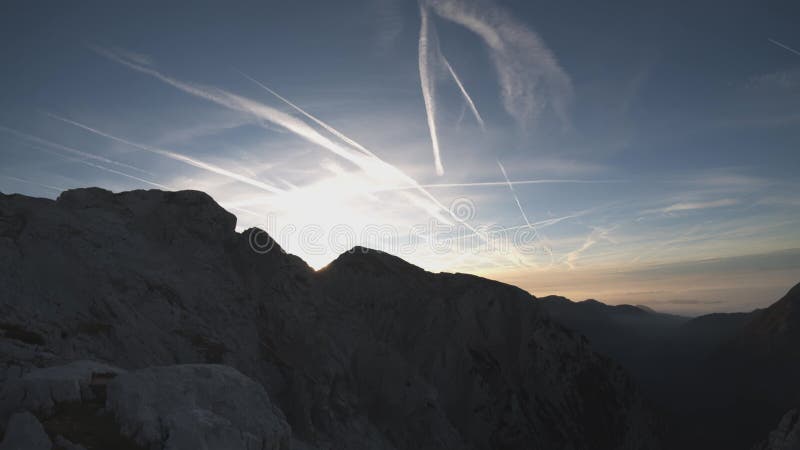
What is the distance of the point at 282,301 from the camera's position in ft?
161

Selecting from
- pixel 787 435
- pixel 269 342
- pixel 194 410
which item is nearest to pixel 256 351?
pixel 269 342

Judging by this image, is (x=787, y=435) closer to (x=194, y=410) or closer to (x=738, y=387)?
(x=194, y=410)

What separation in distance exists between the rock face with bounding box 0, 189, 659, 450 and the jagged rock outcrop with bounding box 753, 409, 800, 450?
32.9m

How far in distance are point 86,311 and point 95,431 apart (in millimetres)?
19553

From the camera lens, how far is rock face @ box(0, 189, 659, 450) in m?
17.1

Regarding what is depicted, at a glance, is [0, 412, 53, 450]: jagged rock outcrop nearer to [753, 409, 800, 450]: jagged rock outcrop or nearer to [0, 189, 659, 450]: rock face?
[0, 189, 659, 450]: rock face

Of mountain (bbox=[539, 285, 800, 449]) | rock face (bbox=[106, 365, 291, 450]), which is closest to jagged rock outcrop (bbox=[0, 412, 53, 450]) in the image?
rock face (bbox=[106, 365, 291, 450])

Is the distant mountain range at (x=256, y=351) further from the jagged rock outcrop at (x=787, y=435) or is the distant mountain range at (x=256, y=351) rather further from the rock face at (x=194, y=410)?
the jagged rock outcrop at (x=787, y=435)

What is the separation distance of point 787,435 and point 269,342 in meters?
50.1

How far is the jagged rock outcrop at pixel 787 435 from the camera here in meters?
35.8

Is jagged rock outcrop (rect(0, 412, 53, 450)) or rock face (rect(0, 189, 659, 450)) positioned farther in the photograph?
rock face (rect(0, 189, 659, 450))

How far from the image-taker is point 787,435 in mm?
37156

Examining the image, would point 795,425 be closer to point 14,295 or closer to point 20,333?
point 20,333

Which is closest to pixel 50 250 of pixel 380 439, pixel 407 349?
pixel 380 439
